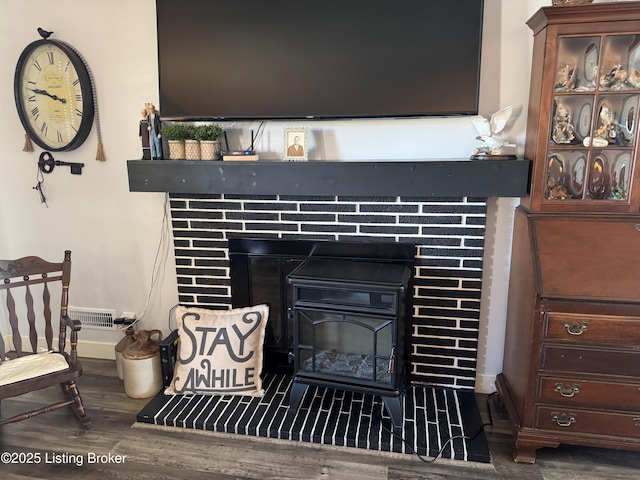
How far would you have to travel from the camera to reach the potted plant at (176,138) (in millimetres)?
2387

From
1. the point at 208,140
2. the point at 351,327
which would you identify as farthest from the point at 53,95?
the point at 351,327

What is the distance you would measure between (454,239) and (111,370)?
2236mm

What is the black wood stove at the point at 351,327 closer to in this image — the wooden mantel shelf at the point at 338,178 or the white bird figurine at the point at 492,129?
the wooden mantel shelf at the point at 338,178

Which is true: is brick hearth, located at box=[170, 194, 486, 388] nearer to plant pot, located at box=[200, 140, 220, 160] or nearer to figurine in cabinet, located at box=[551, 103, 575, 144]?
plant pot, located at box=[200, 140, 220, 160]

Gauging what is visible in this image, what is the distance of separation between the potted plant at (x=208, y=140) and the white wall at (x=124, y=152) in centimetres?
14

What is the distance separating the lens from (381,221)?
7.90 feet

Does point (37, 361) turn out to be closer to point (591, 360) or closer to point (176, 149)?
point (176, 149)

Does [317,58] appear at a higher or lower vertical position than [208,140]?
higher

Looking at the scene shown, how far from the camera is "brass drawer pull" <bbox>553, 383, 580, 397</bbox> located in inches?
76.0

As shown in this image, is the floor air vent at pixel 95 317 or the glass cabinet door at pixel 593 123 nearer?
the glass cabinet door at pixel 593 123

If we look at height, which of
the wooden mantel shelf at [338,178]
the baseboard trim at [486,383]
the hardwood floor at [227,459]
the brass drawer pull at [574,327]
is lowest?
the hardwood floor at [227,459]

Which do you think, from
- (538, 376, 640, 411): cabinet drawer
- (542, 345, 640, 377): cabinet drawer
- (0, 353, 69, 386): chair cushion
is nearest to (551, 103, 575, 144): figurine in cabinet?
(542, 345, 640, 377): cabinet drawer

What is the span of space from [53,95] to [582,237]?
112 inches

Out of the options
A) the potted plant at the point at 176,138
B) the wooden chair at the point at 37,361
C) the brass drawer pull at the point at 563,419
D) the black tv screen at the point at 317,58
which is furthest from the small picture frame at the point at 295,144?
the brass drawer pull at the point at 563,419
